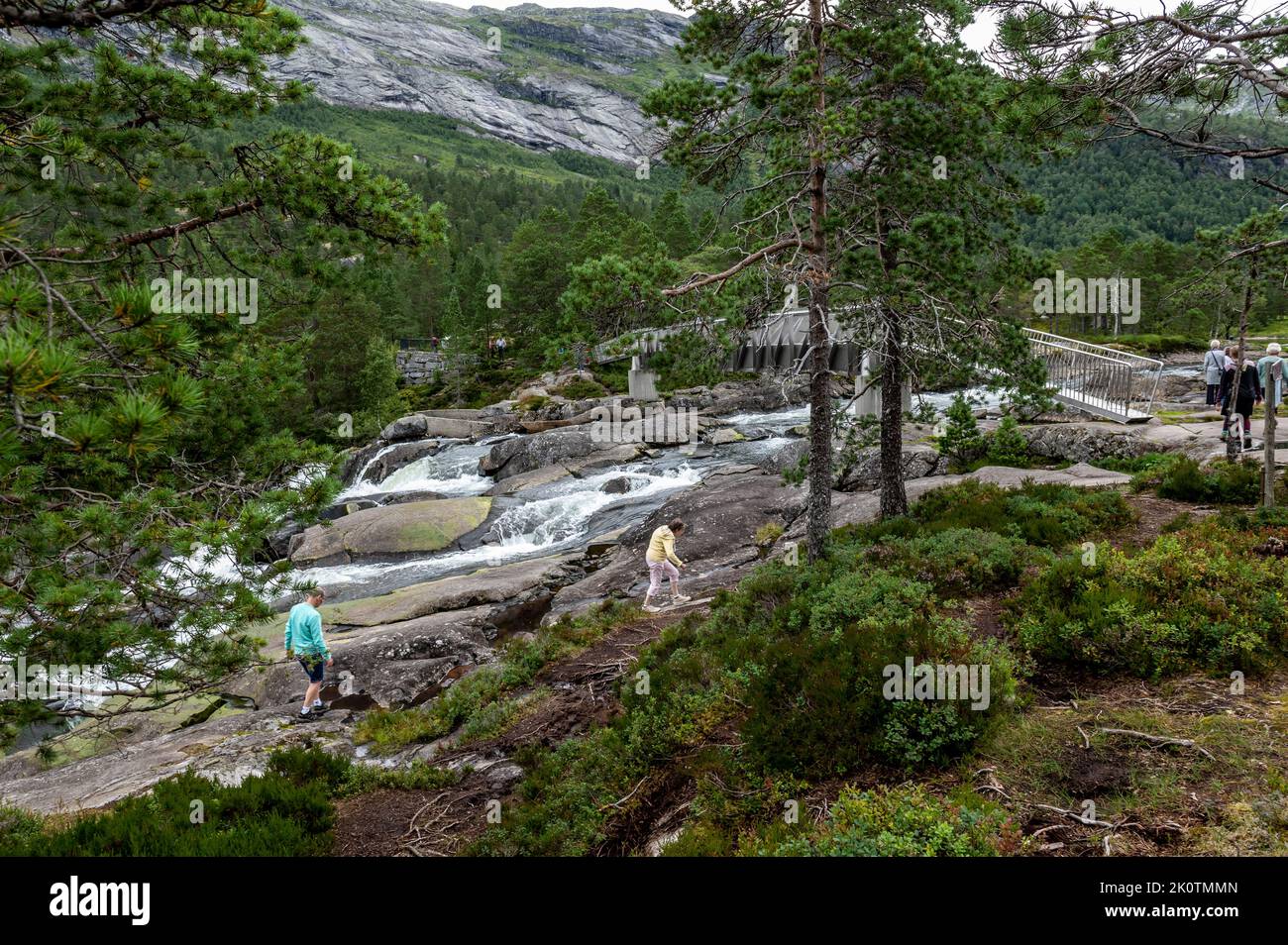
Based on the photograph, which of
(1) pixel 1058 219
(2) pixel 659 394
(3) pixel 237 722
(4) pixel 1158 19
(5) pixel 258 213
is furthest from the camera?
(1) pixel 1058 219

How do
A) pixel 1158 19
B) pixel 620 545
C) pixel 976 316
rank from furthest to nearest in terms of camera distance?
pixel 620 545 < pixel 976 316 < pixel 1158 19

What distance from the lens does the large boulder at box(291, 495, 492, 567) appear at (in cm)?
2233

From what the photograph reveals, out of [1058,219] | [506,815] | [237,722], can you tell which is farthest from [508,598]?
[1058,219]

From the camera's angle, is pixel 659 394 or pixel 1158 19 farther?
pixel 659 394

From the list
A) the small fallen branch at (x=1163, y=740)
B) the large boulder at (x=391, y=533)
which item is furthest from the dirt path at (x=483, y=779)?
the large boulder at (x=391, y=533)

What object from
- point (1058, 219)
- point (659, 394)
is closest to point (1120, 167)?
point (1058, 219)

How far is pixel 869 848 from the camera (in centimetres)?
405

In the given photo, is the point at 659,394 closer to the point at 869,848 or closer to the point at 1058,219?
the point at 869,848

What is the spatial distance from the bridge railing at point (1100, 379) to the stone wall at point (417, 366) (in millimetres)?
56959

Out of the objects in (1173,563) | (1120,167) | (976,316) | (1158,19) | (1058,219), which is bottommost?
(1173,563)

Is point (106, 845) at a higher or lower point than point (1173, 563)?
lower

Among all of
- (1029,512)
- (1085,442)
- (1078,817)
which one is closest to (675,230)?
(1085,442)

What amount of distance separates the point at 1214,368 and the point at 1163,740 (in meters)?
15.6
